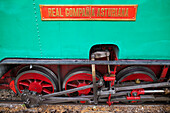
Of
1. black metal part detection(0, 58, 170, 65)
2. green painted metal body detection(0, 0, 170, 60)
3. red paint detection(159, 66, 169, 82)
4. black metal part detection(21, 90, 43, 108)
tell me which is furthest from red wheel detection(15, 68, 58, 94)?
red paint detection(159, 66, 169, 82)

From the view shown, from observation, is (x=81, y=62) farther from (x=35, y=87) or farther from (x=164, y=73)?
(x=164, y=73)

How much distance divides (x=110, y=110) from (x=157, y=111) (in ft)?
3.58

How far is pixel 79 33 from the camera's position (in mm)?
2174

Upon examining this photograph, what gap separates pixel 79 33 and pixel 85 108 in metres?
1.90

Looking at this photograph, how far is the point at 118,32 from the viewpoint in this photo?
2.15 metres

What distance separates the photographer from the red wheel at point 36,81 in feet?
9.05

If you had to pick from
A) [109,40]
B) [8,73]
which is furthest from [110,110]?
[8,73]

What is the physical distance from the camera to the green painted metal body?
2.02 meters

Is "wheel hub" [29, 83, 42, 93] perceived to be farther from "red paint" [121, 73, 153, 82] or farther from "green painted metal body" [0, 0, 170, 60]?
"red paint" [121, 73, 153, 82]

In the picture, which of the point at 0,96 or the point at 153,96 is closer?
the point at 153,96

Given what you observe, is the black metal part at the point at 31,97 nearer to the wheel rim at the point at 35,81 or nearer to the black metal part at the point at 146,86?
the wheel rim at the point at 35,81

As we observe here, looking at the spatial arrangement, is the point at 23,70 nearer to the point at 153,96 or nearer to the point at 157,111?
the point at 153,96

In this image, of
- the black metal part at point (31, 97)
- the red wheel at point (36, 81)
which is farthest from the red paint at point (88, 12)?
the black metal part at point (31, 97)

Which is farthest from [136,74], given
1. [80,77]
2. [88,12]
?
[88,12]
